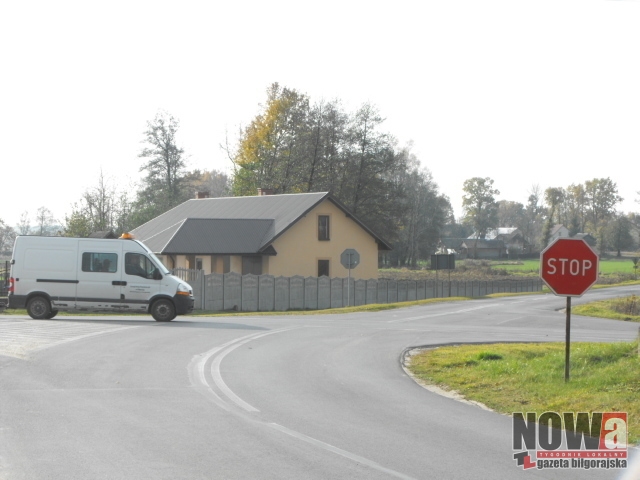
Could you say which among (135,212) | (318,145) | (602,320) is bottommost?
(602,320)

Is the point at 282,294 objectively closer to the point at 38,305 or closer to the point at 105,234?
the point at 105,234

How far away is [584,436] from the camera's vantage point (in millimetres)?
9438

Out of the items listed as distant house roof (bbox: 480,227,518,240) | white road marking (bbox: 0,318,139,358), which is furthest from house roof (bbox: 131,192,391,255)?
distant house roof (bbox: 480,227,518,240)

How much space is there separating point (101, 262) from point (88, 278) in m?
0.60

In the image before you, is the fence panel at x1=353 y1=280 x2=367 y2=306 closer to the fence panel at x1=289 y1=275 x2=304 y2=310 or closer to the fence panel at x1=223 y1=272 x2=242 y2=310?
the fence panel at x1=289 y1=275 x2=304 y2=310

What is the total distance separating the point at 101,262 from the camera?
2458cm

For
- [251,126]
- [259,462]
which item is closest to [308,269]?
[251,126]

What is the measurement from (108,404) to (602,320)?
2786 cm

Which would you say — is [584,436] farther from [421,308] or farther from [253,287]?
[253,287]

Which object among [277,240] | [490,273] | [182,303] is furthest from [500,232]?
[182,303]

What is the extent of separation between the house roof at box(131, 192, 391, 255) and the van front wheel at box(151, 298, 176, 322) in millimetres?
24600

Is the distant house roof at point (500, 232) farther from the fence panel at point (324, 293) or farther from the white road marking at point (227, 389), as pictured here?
the white road marking at point (227, 389)

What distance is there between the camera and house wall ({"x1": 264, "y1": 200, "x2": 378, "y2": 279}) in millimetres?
51094

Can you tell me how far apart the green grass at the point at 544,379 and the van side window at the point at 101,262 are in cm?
1149
